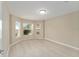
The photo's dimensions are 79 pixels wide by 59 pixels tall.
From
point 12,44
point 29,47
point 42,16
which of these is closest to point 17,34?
point 12,44

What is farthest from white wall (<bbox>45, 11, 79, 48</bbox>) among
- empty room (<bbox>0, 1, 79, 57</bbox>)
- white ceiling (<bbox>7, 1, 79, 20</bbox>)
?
white ceiling (<bbox>7, 1, 79, 20</bbox>)

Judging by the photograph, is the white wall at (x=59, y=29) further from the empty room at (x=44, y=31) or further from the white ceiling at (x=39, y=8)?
the white ceiling at (x=39, y=8)

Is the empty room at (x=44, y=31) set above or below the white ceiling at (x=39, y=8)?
below

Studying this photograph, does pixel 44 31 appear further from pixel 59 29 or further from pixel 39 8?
pixel 39 8

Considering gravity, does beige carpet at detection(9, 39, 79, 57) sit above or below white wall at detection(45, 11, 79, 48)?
below

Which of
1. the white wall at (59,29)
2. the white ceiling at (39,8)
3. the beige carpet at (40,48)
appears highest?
the white ceiling at (39,8)

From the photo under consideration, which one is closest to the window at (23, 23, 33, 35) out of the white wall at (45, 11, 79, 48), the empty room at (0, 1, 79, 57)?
the empty room at (0, 1, 79, 57)

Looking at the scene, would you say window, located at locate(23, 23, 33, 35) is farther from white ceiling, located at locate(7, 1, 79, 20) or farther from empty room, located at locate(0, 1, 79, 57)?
white ceiling, located at locate(7, 1, 79, 20)

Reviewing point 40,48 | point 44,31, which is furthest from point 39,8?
point 40,48

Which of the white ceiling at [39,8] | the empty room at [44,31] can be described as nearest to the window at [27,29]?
the empty room at [44,31]

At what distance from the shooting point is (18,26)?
5.75 ft

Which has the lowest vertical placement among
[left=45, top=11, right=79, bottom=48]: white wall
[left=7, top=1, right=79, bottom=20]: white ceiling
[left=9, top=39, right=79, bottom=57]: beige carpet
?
[left=9, top=39, right=79, bottom=57]: beige carpet

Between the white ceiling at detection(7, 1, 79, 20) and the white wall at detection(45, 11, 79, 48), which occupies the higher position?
the white ceiling at detection(7, 1, 79, 20)

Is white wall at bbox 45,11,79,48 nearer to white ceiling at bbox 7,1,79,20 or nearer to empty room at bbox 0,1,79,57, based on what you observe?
empty room at bbox 0,1,79,57
